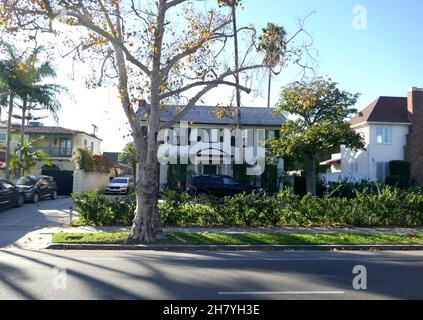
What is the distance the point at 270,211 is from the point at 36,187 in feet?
43.5

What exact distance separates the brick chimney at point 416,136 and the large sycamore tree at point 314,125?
394 inches

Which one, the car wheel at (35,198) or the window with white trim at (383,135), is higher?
the window with white trim at (383,135)

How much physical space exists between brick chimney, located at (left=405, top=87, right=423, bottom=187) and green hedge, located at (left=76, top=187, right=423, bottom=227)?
1647cm

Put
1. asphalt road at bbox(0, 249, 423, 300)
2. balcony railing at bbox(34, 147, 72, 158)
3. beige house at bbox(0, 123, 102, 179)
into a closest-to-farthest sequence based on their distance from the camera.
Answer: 1. asphalt road at bbox(0, 249, 423, 300)
2. beige house at bbox(0, 123, 102, 179)
3. balcony railing at bbox(34, 147, 72, 158)

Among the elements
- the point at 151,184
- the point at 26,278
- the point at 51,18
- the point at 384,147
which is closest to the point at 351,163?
the point at 384,147

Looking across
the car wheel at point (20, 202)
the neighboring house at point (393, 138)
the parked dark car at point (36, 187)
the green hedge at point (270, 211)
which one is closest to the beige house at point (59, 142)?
the parked dark car at point (36, 187)

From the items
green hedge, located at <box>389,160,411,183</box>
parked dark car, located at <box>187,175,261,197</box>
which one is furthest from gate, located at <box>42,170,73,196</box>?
green hedge, located at <box>389,160,411,183</box>

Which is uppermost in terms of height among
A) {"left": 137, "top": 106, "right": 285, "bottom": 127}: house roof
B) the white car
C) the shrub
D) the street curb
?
{"left": 137, "top": 106, "right": 285, "bottom": 127}: house roof

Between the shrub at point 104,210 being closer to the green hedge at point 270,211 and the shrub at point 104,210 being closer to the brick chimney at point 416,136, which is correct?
the green hedge at point 270,211

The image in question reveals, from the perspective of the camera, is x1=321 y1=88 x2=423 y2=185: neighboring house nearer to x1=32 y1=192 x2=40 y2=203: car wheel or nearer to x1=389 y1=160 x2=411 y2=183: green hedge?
x1=389 y1=160 x2=411 y2=183: green hedge

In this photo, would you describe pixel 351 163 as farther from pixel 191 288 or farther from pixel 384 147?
pixel 191 288

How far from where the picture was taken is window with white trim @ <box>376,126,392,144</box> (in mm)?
30531

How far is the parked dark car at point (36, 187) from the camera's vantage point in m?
20.6

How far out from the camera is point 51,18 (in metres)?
10.5
